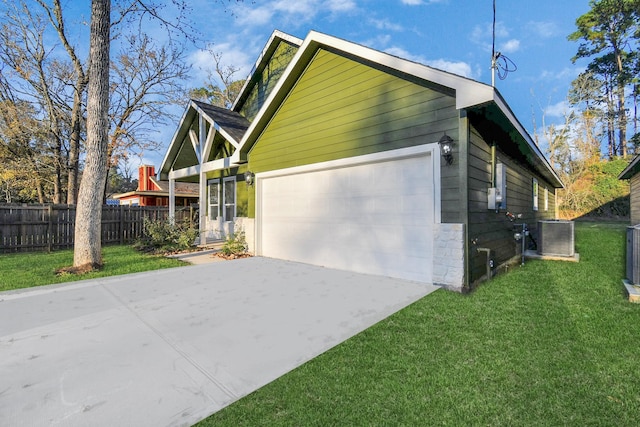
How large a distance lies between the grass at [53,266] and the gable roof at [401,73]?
3498mm

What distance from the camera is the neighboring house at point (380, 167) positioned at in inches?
183

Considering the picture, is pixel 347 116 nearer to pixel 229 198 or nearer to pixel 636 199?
pixel 229 198

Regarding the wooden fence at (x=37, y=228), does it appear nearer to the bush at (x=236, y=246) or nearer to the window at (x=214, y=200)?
the window at (x=214, y=200)

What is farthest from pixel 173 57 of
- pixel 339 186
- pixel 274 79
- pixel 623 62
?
pixel 623 62

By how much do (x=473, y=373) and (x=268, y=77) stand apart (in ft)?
39.6

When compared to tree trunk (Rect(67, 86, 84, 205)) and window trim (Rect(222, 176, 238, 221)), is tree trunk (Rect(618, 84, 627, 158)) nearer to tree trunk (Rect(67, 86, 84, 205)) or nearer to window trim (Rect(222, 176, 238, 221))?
window trim (Rect(222, 176, 238, 221))

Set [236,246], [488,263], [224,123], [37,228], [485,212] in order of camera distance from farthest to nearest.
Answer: [37,228] < [224,123] < [236,246] < [485,212] < [488,263]

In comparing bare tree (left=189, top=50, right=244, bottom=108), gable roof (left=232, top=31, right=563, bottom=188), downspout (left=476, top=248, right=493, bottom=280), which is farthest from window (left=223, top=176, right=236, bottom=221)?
bare tree (left=189, top=50, right=244, bottom=108)

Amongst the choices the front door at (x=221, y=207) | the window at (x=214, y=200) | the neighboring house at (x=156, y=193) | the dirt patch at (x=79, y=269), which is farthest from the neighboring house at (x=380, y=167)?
the neighboring house at (x=156, y=193)

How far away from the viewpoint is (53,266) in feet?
22.3

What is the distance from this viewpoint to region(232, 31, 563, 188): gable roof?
425 cm

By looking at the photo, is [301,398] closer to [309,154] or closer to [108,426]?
[108,426]

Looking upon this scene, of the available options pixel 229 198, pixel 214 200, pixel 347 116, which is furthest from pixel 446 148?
pixel 214 200

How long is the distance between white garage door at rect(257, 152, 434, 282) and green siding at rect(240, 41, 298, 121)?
527 centimetres
